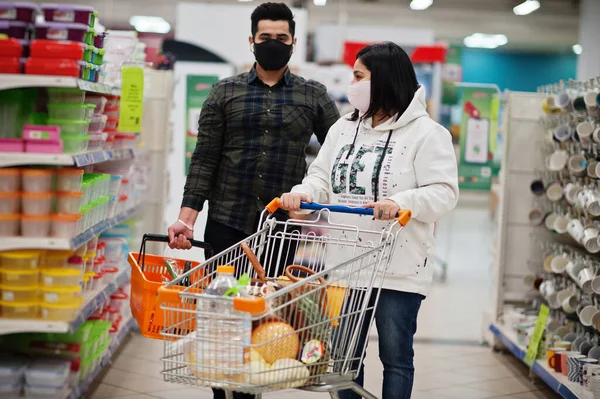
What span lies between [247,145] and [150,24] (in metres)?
20.4

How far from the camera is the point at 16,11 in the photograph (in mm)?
3693

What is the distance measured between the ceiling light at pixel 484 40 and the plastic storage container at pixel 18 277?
72.2ft

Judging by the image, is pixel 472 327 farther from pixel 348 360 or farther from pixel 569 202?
pixel 348 360

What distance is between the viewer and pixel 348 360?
9.00 ft

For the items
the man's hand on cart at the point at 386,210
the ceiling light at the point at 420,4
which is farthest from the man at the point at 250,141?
the ceiling light at the point at 420,4

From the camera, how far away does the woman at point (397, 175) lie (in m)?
3.07

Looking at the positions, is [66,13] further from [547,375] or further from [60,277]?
[547,375]

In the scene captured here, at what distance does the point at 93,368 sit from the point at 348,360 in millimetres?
2394

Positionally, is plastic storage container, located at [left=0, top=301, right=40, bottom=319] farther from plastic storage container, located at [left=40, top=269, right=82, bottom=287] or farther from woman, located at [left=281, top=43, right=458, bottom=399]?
woman, located at [left=281, top=43, right=458, bottom=399]

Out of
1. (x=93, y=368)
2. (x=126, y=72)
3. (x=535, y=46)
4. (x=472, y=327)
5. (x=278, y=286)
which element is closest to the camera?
(x=278, y=286)

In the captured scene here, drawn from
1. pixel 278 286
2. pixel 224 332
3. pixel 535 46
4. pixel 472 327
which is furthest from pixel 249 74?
pixel 535 46

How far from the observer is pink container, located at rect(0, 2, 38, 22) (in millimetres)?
3680

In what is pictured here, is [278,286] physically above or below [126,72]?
below

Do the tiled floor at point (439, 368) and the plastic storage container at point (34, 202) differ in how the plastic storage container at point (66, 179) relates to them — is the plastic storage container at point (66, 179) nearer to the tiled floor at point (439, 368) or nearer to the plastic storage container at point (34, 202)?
the plastic storage container at point (34, 202)
